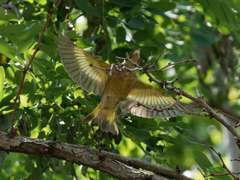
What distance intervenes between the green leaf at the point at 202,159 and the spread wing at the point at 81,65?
101 cm

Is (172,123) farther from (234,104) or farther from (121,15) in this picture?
(234,104)

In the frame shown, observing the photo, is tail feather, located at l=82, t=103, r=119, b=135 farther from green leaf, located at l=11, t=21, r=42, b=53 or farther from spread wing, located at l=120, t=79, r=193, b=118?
green leaf, located at l=11, t=21, r=42, b=53

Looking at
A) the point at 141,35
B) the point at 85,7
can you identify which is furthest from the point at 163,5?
the point at 85,7

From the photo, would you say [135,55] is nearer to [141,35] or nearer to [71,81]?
[141,35]

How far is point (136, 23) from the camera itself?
267cm

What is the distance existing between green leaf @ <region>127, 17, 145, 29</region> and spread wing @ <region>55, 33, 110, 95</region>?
54 cm

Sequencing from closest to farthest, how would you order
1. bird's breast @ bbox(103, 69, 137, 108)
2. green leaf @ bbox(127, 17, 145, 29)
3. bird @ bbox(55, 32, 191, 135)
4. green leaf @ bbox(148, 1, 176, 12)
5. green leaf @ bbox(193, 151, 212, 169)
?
1. green leaf @ bbox(193, 151, 212, 169)
2. bird @ bbox(55, 32, 191, 135)
3. bird's breast @ bbox(103, 69, 137, 108)
4. green leaf @ bbox(127, 17, 145, 29)
5. green leaf @ bbox(148, 1, 176, 12)

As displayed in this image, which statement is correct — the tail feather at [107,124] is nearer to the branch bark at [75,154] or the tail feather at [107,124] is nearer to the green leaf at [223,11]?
the branch bark at [75,154]

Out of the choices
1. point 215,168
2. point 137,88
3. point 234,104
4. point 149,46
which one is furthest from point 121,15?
point 234,104

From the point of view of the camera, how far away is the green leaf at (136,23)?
2621 millimetres

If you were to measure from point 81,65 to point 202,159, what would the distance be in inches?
50.2

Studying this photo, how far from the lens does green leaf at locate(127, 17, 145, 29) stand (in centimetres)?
262

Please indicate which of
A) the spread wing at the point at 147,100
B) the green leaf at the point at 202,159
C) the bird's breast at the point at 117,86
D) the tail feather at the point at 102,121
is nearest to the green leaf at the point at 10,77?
the tail feather at the point at 102,121

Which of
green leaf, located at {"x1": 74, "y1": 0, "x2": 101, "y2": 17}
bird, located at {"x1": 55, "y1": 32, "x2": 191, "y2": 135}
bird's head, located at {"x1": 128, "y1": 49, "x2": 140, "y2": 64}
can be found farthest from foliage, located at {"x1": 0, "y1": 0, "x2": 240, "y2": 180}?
bird's head, located at {"x1": 128, "y1": 49, "x2": 140, "y2": 64}
